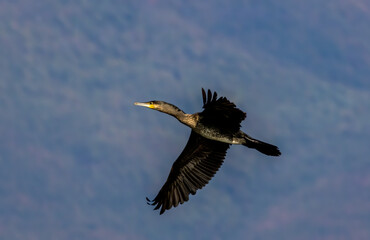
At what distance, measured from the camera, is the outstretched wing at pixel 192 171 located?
18734mm

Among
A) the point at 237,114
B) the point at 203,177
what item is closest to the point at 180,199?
the point at 203,177

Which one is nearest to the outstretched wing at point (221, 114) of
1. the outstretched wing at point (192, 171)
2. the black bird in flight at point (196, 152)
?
the black bird in flight at point (196, 152)

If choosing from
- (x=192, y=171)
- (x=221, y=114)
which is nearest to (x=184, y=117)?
(x=221, y=114)

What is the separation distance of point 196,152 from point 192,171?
0.56 meters

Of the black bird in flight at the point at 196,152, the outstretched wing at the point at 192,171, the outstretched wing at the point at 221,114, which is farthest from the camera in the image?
the outstretched wing at the point at 192,171

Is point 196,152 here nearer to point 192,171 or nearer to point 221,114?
point 192,171

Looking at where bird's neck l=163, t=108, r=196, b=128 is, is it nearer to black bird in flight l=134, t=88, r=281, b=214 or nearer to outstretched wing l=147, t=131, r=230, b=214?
black bird in flight l=134, t=88, r=281, b=214

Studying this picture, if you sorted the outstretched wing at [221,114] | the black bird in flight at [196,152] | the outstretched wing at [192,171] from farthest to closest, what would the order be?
the outstretched wing at [192,171] < the black bird in flight at [196,152] < the outstretched wing at [221,114]

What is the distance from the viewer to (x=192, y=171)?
18.9 meters

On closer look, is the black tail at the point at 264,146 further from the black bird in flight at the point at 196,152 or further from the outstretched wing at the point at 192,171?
the outstretched wing at the point at 192,171

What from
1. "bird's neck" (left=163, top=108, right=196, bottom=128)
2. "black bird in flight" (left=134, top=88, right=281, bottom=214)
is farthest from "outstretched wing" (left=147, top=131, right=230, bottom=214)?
"bird's neck" (left=163, top=108, right=196, bottom=128)

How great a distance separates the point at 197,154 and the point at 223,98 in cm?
347

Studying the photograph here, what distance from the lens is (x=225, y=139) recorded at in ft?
57.4

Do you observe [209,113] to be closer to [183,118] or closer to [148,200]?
[183,118]
